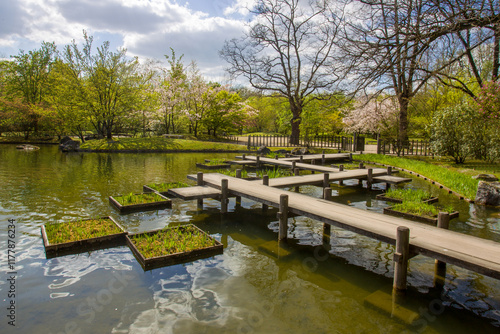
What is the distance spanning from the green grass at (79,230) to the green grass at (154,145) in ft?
80.7

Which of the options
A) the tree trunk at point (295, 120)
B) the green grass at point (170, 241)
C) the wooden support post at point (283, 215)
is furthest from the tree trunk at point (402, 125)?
the green grass at point (170, 241)

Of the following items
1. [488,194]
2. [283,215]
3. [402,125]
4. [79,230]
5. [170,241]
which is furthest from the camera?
[402,125]

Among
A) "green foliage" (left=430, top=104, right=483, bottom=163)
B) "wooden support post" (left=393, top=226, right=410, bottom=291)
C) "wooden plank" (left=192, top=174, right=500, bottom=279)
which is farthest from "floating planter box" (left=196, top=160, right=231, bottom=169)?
"wooden support post" (left=393, top=226, right=410, bottom=291)

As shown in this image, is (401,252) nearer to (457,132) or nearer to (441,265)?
(441,265)

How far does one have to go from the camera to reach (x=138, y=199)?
12242mm

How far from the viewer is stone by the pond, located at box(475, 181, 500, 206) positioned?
12477 mm

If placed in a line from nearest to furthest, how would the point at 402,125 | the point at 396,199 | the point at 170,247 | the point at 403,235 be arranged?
1. the point at 403,235
2. the point at 170,247
3. the point at 396,199
4. the point at 402,125

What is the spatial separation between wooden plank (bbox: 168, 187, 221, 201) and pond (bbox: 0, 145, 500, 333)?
0.82 metres

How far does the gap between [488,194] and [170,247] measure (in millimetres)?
11731

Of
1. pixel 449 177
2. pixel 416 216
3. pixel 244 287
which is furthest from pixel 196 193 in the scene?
pixel 449 177

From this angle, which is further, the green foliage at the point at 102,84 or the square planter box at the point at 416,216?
the green foliage at the point at 102,84

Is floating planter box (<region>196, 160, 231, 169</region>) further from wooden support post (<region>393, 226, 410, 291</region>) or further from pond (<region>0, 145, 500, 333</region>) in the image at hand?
wooden support post (<region>393, 226, 410, 291</region>)

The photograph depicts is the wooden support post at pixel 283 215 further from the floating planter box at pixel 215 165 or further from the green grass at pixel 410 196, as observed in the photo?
the floating planter box at pixel 215 165

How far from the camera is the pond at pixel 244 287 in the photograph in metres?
5.66
